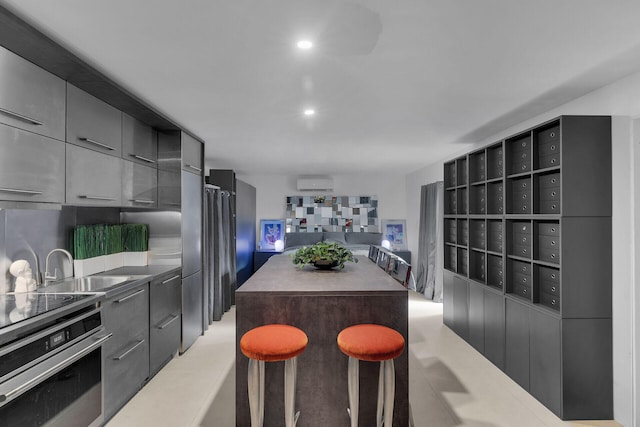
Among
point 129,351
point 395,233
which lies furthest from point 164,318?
point 395,233

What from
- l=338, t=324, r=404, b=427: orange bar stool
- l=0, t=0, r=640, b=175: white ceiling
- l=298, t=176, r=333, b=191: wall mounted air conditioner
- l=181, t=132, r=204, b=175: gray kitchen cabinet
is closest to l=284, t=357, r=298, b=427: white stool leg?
l=338, t=324, r=404, b=427: orange bar stool

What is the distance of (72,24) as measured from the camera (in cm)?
180

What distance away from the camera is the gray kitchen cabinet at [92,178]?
2.43m

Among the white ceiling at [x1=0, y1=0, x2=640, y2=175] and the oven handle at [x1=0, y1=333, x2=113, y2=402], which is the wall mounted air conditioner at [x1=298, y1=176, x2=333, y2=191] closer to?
the white ceiling at [x1=0, y1=0, x2=640, y2=175]

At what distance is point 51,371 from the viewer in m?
1.93

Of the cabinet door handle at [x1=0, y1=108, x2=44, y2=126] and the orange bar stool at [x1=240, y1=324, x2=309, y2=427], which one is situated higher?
the cabinet door handle at [x1=0, y1=108, x2=44, y2=126]

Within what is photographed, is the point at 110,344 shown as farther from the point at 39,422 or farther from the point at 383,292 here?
the point at 383,292

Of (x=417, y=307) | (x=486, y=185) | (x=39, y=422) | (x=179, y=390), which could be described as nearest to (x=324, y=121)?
(x=486, y=185)

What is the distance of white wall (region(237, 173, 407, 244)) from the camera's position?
806 centimetres

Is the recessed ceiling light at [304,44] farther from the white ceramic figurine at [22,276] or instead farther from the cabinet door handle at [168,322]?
the cabinet door handle at [168,322]

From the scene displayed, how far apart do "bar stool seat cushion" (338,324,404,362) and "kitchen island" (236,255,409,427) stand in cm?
24

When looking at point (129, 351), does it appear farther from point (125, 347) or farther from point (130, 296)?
point (130, 296)

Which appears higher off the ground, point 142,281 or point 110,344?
point 142,281

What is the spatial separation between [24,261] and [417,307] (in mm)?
4925
